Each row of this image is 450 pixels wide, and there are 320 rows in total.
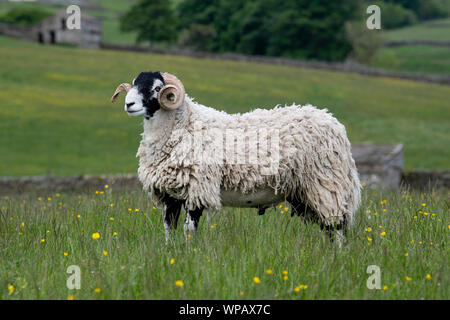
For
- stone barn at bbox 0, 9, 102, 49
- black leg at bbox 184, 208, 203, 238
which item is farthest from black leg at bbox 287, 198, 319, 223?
stone barn at bbox 0, 9, 102, 49

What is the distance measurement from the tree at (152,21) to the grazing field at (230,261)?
208 ft

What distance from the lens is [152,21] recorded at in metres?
67.2

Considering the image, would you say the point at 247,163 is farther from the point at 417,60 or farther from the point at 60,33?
the point at 417,60

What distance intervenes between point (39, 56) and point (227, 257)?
123ft

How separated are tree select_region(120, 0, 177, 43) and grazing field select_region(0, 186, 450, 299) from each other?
6351cm

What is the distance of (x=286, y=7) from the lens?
63.1 meters

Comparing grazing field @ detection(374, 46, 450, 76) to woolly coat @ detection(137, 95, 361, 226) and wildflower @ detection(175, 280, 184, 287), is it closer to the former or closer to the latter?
woolly coat @ detection(137, 95, 361, 226)

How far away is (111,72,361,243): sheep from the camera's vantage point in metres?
5.34

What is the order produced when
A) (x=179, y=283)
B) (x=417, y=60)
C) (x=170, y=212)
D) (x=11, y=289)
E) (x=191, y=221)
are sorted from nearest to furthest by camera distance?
(x=179, y=283) < (x=11, y=289) < (x=191, y=221) < (x=170, y=212) < (x=417, y=60)

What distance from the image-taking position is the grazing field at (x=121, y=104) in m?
22.1

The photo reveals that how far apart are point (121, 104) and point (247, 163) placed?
2479cm

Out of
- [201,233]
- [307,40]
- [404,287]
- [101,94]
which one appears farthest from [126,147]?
[307,40]

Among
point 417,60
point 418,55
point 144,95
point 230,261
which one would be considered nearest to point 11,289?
point 230,261

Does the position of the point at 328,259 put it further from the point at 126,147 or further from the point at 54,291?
the point at 126,147
